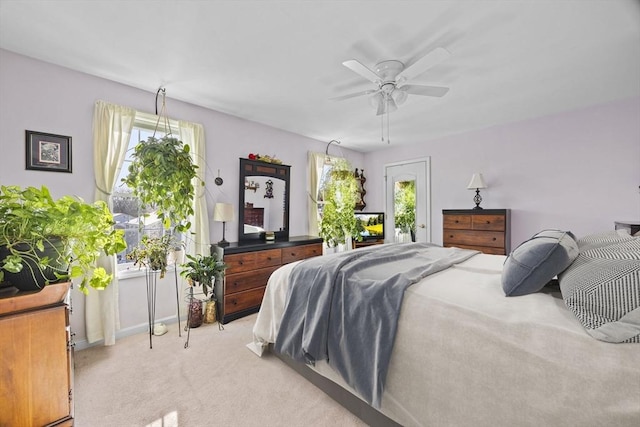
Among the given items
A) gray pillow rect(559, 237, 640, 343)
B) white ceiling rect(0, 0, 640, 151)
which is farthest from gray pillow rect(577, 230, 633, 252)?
white ceiling rect(0, 0, 640, 151)

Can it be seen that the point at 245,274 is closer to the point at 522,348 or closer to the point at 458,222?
the point at 522,348

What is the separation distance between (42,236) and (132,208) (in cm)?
254

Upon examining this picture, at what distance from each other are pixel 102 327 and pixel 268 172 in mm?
2575

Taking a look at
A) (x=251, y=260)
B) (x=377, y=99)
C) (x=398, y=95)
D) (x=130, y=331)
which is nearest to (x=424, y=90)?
(x=398, y=95)

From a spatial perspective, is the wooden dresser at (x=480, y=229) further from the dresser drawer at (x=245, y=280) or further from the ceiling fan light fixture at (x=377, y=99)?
the dresser drawer at (x=245, y=280)

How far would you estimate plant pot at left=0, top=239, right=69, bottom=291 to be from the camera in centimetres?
74

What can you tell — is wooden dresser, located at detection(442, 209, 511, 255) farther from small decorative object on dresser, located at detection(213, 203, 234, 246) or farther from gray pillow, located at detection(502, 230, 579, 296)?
small decorative object on dresser, located at detection(213, 203, 234, 246)

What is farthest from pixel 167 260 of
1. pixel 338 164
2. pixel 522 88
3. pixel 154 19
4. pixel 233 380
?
pixel 522 88

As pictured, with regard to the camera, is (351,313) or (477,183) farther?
(477,183)

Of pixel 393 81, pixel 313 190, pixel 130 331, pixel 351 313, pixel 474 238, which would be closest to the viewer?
pixel 351 313

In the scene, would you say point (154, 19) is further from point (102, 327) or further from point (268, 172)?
point (102, 327)

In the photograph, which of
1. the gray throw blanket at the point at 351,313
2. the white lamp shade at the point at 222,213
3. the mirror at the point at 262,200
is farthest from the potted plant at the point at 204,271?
the gray throw blanket at the point at 351,313

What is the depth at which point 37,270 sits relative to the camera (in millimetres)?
771

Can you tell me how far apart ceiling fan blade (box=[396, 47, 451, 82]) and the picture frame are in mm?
3047
